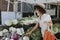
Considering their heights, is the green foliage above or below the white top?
below

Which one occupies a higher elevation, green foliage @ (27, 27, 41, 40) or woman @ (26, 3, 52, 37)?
woman @ (26, 3, 52, 37)

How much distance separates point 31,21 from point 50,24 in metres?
0.26

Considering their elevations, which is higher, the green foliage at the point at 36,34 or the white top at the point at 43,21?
the white top at the point at 43,21

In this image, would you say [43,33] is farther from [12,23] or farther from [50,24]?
[12,23]

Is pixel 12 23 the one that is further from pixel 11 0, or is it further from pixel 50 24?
pixel 50 24

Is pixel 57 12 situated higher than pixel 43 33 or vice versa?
pixel 57 12

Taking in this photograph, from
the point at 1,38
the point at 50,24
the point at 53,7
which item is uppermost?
the point at 53,7

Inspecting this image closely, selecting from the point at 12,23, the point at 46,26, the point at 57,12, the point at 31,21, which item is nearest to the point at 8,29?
the point at 12,23

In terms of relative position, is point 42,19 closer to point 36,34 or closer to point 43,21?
point 43,21

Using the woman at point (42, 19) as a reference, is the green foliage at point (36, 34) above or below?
below

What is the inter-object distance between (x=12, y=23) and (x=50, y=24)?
524mm

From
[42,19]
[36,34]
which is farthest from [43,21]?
[36,34]

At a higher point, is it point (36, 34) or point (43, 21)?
point (43, 21)

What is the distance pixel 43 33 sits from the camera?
9.95ft
